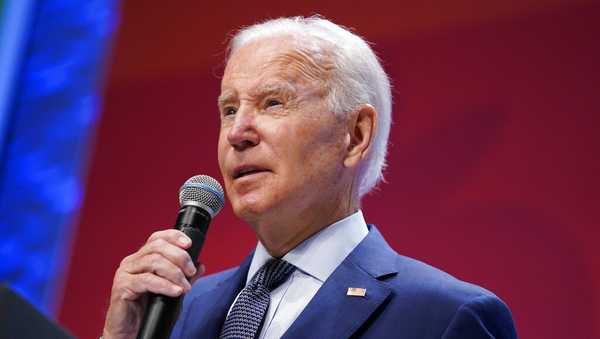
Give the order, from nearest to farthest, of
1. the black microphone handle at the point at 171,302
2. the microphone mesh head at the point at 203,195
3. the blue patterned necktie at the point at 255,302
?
the black microphone handle at the point at 171,302 < the microphone mesh head at the point at 203,195 < the blue patterned necktie at the point at 255,302

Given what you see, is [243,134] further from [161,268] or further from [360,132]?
[161,268]

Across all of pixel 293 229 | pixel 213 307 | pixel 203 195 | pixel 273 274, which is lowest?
pixel 213 307

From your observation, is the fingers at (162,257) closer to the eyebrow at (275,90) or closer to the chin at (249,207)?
the chin at (249,207)

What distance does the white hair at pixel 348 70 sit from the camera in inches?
72.2

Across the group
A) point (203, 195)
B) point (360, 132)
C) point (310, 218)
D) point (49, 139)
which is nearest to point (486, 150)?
point (360, 132)

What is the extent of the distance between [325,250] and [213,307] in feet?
1.03

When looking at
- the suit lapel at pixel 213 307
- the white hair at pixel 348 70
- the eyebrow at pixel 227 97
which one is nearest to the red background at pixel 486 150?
the white hair at pixel 348 70

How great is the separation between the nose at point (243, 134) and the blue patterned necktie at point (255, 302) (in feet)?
0.94

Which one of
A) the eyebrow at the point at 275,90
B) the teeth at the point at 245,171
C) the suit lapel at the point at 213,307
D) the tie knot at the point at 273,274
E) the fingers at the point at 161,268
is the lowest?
the suit lapel at the point at 213,307

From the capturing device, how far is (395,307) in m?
1.62

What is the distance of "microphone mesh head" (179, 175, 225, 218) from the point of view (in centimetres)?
148

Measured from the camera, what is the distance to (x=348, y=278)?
5.53 feet

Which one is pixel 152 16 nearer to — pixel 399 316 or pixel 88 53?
pixel 88 53

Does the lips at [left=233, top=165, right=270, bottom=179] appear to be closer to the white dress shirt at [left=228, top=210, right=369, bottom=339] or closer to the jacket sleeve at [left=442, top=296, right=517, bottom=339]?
the white dress shirt at [left=228, top=210, right=369, bottom=339]
